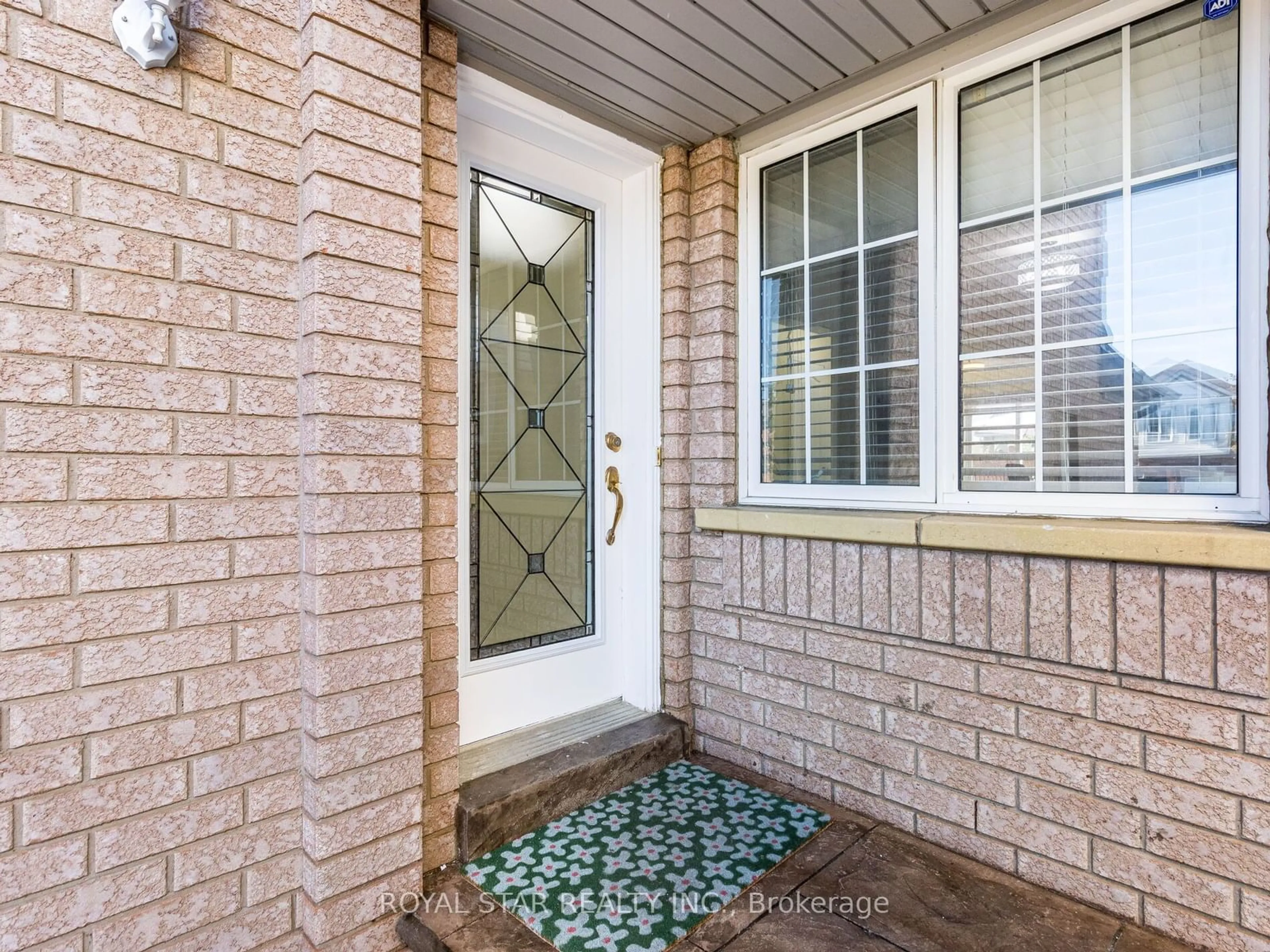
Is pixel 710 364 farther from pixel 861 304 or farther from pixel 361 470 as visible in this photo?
pixel 361 470

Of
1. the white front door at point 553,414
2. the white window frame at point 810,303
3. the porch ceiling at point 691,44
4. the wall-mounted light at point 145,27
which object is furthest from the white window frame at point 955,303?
the wall-mounted light at point 145,27

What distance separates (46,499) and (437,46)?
4.67 feet

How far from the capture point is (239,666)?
4.76 ft

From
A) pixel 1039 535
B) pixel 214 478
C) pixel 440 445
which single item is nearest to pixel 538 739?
pixel 440 445

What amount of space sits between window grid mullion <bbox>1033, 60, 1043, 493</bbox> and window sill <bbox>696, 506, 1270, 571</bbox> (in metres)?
0.20

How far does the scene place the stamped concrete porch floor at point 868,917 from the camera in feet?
4.73

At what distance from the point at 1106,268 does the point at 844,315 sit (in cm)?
Answer: 71

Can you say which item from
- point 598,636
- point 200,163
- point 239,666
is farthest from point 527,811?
point 200,163

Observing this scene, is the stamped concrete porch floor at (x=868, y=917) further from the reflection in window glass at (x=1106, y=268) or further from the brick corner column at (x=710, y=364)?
the reflection in window glass at (x=1106, y=268)

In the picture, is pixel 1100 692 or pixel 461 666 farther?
pixel 461 666

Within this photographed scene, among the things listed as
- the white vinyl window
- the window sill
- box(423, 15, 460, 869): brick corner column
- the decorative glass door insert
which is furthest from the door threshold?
the white vinyl window

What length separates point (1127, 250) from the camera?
1652 mm

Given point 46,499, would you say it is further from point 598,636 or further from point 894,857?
point 894,857

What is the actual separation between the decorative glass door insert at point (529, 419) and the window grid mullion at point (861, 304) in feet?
3.06
